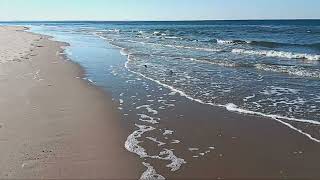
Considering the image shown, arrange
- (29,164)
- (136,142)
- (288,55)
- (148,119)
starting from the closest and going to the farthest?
(29,164)
(136,142)
(148,119)
(288,55)

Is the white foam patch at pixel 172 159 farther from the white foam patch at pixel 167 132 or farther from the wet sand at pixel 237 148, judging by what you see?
the white foam patch at pixel 167 132

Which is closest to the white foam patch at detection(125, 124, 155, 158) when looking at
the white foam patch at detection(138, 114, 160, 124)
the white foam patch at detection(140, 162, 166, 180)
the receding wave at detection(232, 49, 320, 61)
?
the white foam patch at detection(138, 114, 160, 124)

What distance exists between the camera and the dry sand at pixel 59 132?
5664mm

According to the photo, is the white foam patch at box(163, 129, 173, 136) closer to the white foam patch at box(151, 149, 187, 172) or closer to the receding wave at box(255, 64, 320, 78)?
the white foam patch at box(151, 149, 187, 172)

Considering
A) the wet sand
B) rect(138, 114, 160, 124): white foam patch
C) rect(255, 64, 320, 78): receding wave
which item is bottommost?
rect(255, 64, 320, 78): receding wave

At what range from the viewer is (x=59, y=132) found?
24.3ft

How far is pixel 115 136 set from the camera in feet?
24.0

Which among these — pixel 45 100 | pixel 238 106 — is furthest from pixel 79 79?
pixel 238 106

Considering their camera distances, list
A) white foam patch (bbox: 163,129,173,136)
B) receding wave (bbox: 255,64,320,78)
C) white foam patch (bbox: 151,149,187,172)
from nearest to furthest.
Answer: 1. white foam patch (bbox: 151,149,187,172)
2. white foam patch (bbox: 163,129,173,136)
3. receding wave (bbox: 255,64,320,78)

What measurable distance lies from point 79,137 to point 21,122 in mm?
1615

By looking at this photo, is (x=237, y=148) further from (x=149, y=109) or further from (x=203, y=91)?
(x=203, y=91)

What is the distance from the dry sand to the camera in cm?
566

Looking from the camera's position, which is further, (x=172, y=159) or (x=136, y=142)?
(x=136, y=142)

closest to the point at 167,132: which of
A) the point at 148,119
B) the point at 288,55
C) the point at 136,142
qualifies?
the point at 136,142
